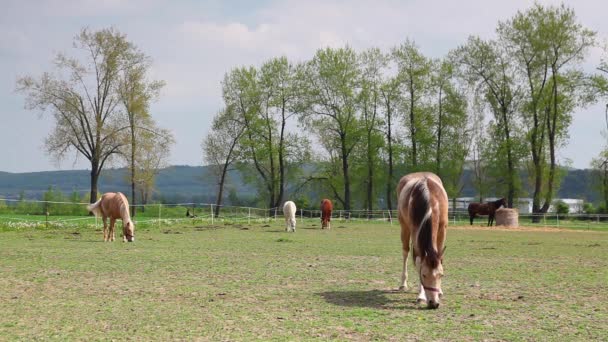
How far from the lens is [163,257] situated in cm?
1369

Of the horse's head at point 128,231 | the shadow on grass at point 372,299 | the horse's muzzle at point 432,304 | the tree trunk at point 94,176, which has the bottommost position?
the shadow on grass at point 372,299

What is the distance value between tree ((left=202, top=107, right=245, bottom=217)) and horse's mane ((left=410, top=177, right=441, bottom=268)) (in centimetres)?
4615

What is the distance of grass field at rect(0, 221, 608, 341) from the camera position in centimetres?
613

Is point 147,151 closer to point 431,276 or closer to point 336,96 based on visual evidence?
point 336,96

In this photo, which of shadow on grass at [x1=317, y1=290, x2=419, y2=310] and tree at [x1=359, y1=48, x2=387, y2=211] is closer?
shadow on grass at [x1=317, y1=290, x2=419, y2=310]

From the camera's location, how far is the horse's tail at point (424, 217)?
7.58 m

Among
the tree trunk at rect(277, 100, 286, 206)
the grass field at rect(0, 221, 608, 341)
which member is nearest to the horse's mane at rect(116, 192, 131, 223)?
the grass field at rect(0, 221, 608, 341)

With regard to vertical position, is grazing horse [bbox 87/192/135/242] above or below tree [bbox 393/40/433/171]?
below

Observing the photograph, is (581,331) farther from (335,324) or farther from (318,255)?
(318,255)

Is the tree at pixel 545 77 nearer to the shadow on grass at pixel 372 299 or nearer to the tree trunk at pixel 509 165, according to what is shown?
the tree trunk at pixel 509 165

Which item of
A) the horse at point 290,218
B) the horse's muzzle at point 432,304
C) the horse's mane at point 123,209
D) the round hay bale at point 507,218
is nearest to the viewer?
the horse's muzzle at point 432,304

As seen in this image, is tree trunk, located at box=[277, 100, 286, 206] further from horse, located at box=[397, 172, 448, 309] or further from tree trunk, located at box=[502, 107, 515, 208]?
horse, located at box=[397, 172, 448, 309]

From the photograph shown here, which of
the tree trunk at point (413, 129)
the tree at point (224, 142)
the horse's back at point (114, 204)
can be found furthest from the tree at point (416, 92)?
the horse's back at point (114, 204)

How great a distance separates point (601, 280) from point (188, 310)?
6971 millimetres
